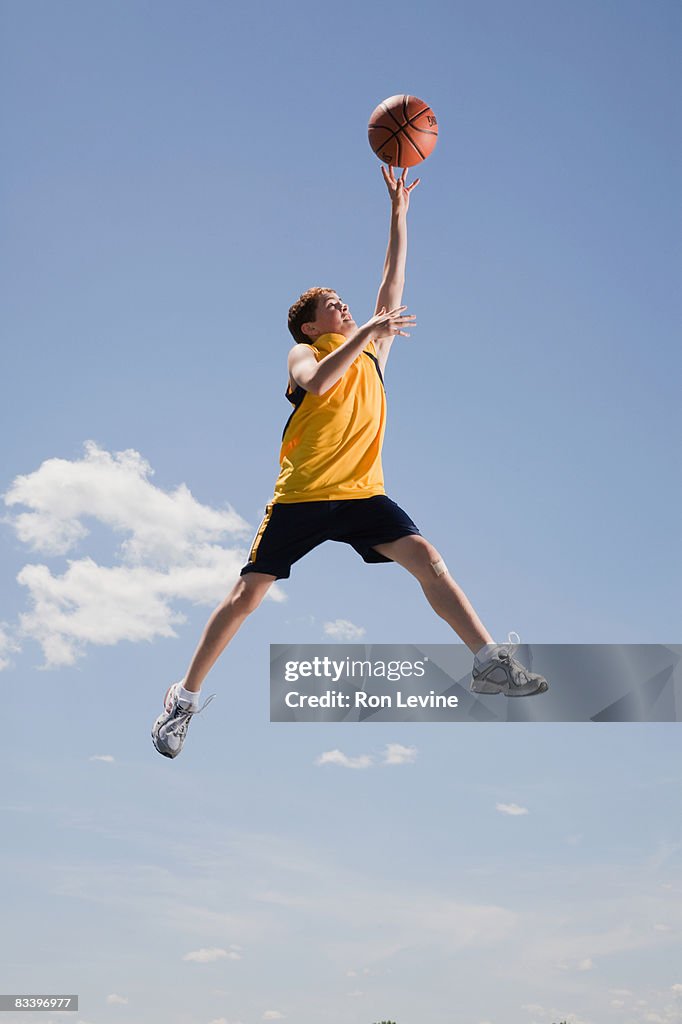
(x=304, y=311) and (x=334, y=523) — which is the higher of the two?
(x=304, y=311)

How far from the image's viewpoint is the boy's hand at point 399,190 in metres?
7.94

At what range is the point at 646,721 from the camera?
853cm

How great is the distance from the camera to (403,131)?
8156mm

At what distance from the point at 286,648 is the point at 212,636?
42.8 inches

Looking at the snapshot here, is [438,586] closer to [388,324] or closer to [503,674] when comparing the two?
[503,674]

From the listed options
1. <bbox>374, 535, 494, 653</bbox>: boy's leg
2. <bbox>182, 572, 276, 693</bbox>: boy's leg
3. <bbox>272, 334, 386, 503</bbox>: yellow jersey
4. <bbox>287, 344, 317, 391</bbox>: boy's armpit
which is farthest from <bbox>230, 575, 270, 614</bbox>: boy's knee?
<bbox>287, 344, 317, 391</bbox>: boy's armpit

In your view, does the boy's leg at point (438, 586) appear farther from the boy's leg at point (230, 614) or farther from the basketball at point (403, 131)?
the basketball at point (403, 131)

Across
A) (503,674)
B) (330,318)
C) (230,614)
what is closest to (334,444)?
(330,318)

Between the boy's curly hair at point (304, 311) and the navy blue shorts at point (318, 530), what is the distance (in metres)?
1.35

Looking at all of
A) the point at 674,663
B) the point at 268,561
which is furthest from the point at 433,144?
the point at 674,663

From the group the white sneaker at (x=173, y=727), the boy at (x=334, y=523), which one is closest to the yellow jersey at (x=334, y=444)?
the boy at (x=334, y=523)

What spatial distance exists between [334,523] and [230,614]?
38.4 inches

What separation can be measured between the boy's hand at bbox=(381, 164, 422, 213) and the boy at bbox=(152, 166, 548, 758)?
2.04 feet

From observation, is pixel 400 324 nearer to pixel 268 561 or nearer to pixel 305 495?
pixel 305 495
